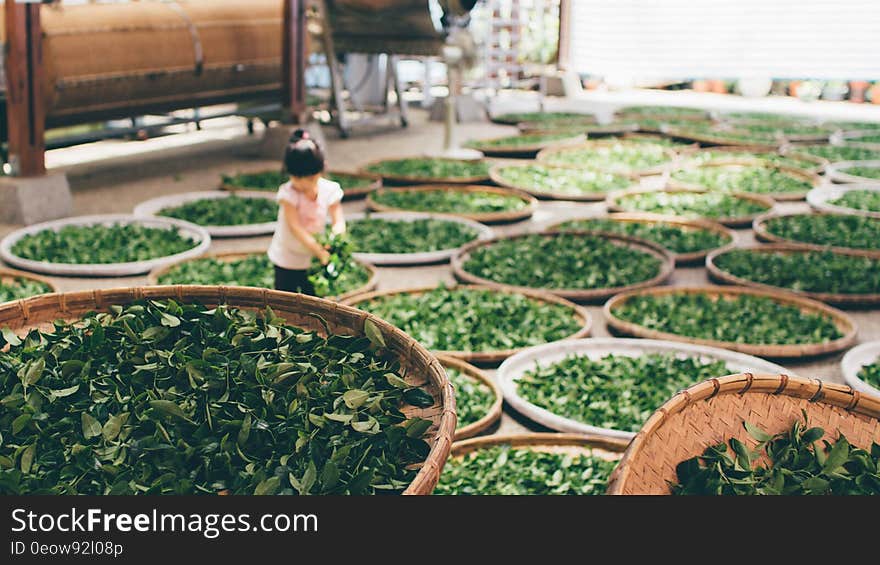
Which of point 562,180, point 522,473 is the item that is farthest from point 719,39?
point 522,473

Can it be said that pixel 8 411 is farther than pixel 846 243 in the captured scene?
No

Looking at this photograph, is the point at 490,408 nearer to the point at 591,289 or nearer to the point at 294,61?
the point at 591,289

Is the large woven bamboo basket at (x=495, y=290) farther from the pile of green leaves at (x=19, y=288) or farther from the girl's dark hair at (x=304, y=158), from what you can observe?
the pile of green leaves at (x=19, y=288)

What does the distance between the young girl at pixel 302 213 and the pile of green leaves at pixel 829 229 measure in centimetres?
306

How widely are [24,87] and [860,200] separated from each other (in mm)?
5496

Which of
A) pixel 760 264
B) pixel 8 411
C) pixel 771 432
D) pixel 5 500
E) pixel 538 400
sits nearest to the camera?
pixel 5 500

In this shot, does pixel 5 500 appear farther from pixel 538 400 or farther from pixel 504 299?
pixel 504 299

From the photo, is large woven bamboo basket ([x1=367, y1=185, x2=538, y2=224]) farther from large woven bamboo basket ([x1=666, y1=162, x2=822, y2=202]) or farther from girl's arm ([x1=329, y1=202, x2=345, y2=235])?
girl's arm ([x1=329, y1=202, x2=345, y2=235])

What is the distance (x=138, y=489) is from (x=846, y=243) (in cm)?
465

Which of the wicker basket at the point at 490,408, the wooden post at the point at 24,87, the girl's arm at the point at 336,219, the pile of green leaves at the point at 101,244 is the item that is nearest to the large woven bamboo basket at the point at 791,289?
the wicker basket at the point at 490,408

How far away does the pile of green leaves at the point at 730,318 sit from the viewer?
3820 millimetres

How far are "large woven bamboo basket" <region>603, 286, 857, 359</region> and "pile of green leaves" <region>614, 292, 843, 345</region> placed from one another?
2 centimetres

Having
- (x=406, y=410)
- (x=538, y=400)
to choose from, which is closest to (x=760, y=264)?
(x=538, y=400)

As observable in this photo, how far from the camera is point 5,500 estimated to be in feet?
4.46
